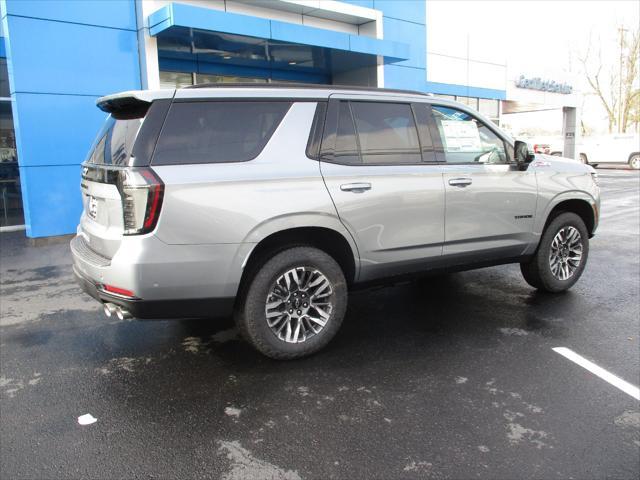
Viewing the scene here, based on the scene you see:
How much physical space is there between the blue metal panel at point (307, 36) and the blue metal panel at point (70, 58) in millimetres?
2772

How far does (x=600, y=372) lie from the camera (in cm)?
380

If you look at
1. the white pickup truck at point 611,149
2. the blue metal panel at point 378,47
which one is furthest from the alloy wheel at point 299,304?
the white pickup truck at point 611,149

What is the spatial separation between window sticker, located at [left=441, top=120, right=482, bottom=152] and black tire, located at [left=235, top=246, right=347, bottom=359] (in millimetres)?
1609

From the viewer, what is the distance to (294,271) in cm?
393

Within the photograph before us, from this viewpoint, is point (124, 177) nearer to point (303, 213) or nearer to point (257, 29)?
→ point (303, 213)

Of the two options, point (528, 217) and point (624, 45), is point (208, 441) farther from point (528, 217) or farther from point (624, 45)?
point (624, 45)

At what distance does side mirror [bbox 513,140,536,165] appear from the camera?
5066mm

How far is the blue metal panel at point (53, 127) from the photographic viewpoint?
9375 millimetres

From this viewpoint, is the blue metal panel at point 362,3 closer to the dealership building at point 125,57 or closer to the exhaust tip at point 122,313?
the dealership building at point 125,57

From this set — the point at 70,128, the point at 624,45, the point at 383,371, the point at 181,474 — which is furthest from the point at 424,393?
the point at 624,45

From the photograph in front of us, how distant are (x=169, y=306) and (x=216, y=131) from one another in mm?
1206

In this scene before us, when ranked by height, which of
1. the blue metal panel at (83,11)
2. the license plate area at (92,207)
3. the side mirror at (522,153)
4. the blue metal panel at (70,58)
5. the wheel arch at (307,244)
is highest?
the blue metal panel at (83,11)

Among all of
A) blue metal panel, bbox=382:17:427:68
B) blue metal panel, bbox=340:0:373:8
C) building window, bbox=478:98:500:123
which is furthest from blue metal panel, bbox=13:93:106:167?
building window, bbox=478:98:500:123

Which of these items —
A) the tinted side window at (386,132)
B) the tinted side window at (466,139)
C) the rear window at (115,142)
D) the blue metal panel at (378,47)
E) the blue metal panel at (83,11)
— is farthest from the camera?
the blue metal panel at (378,47)
